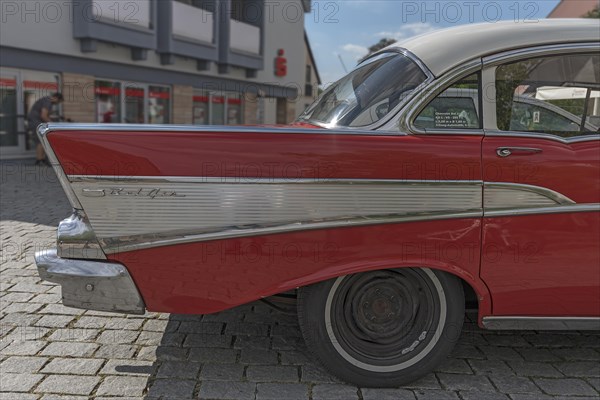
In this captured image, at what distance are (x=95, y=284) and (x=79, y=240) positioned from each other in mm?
235

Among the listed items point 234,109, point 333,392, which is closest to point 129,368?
point 333,392

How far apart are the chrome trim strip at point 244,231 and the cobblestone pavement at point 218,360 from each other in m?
0.63

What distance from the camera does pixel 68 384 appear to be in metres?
2.78

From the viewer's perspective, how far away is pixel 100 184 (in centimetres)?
253

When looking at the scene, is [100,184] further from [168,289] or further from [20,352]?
[20,352]

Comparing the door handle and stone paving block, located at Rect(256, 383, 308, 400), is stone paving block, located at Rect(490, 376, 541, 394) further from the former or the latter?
the door handle

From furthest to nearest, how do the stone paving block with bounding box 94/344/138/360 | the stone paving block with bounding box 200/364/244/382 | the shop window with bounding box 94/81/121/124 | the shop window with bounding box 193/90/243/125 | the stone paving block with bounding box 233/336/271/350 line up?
the shop window with bounding box 193/90/243/125 < the shop window with bounding box 94/81/121/124 < the stone paving block with bounding box 233/336/271/350 < the stone paving block with bounding box 94/344/138/360 < the stone paving block with bounding box 200/364/244/382

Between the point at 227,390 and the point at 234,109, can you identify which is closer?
→ the point at 227,390

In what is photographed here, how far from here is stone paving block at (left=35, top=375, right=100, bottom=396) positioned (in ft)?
8.91

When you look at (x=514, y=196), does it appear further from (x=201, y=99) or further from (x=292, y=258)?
(x=201, y=99)

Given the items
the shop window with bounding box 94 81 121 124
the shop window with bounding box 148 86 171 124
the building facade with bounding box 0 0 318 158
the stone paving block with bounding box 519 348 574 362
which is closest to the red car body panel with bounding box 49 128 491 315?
the stone paving block with bounding box 519 348 574 362

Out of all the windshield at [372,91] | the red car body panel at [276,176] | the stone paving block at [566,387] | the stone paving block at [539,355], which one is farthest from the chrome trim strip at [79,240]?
the stone paving block at [539,355]

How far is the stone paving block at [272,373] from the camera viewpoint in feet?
9.48

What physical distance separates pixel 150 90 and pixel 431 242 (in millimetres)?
15526
